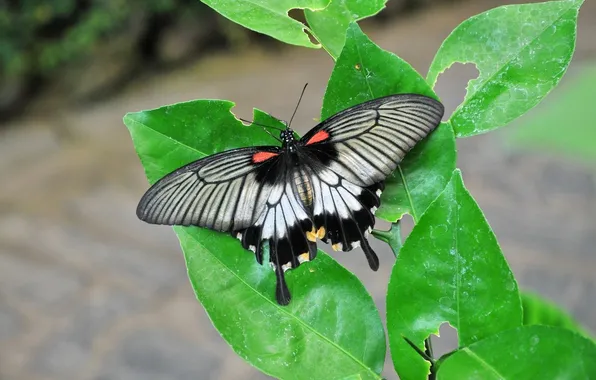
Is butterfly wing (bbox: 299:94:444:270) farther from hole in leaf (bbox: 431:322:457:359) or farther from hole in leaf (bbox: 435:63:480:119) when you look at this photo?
hole in leaf (bbox: 435:63:480:119)

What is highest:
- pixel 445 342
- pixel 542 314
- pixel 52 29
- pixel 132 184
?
pixel 542 314

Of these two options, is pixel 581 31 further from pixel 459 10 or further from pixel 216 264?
pixel 216 264

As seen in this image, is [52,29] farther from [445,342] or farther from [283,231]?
[283,231]

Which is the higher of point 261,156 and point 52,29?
point 261,156

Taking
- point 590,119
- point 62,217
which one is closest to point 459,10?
point 62,217

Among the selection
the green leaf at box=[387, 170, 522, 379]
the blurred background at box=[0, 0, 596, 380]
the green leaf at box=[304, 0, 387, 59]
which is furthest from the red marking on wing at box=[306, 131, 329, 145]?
the blurred background at box=[0, 0, 596, 380]

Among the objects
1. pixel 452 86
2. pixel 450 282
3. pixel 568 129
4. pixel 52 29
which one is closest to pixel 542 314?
pixel 568 129
